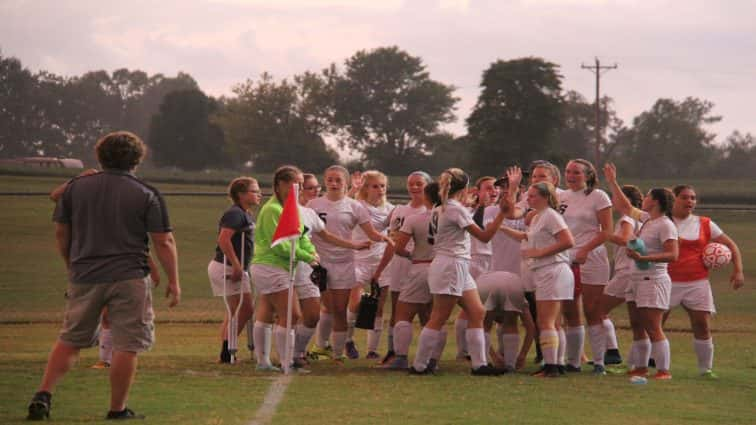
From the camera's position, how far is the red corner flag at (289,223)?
12352 mm

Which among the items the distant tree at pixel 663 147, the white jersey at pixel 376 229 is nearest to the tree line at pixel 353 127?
the distant tree at pixel 663 147

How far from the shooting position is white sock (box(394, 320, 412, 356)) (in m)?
13.4

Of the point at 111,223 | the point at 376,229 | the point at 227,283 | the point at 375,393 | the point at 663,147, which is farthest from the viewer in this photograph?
the point at 663,147

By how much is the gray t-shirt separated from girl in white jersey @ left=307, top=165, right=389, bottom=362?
476cm

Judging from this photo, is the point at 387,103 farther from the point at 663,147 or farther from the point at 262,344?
the point at 262,344

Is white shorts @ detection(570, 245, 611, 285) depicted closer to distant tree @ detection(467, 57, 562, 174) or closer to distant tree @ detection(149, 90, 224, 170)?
distant tree @ detection(467, 57, 562, 174)

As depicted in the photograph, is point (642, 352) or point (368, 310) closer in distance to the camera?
point (642, 352)

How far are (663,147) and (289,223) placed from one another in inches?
A: 4612

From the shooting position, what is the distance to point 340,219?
46.3 feet

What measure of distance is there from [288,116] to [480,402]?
118 metres

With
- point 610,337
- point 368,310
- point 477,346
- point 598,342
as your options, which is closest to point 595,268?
point 598,342

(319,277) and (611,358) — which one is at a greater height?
(319,277)

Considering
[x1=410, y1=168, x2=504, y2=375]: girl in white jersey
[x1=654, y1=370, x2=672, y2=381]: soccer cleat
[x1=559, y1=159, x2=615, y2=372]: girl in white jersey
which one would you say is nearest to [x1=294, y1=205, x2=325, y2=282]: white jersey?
[x1=410, y1=168, x2=504, y2=375]: girl in white jersey

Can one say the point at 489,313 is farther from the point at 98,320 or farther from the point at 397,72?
the point at 397,72
